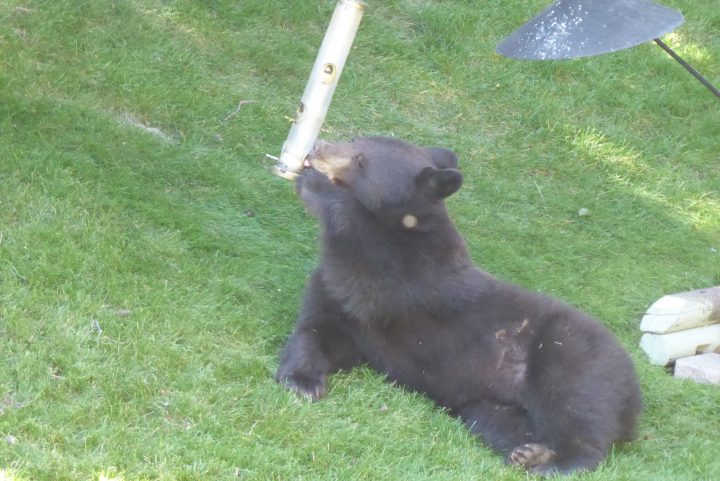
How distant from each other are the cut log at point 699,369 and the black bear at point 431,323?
1387 mm

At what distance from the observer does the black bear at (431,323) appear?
550 centimetres

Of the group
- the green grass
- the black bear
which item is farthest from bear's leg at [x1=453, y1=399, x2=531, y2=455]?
the green grass

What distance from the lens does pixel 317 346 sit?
5.80m

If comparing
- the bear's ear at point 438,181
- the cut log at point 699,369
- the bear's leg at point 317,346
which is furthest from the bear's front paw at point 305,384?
the cut log at point 699,369

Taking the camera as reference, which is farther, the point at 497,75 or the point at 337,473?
the point at 497,75

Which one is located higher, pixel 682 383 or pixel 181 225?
pixel 682 383

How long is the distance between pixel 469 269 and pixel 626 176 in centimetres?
390

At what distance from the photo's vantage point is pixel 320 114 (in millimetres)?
6363

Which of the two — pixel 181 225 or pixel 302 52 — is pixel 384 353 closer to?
pixel 181 225

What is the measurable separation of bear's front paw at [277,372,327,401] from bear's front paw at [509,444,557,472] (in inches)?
42.5

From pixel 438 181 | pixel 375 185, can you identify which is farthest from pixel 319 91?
pixel 438 181

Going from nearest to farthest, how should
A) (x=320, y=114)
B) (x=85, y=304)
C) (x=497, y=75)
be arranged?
1. (x=85, y=304)
2. (x=320, y=114)
3. (x=497, y=75)

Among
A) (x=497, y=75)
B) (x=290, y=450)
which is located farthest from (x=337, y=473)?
Result: (x=497, y=75)

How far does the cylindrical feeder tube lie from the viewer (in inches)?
246
